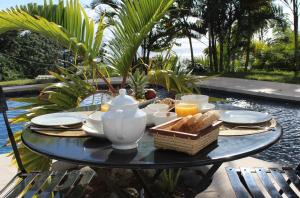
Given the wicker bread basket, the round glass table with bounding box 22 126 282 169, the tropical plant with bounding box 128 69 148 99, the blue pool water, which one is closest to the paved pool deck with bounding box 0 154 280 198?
the blue pool water

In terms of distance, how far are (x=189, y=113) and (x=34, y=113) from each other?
1430 millimetres

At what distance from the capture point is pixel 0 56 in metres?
11.4

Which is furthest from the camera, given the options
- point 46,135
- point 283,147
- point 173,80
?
point 283,147

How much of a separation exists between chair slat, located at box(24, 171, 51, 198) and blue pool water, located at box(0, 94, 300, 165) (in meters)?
0.88

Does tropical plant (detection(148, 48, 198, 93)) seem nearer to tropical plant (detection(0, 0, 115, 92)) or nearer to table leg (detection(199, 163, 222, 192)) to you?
tropical plant (detection(0, 0, 115, 92))

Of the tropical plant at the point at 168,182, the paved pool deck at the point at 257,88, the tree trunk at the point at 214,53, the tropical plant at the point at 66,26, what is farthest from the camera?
the tree trunk at the point at 214,53

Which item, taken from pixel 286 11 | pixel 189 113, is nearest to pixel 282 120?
pixel 189 113

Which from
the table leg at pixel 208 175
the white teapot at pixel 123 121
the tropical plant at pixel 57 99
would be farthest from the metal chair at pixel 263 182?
the tropical plant at pixel 57 99

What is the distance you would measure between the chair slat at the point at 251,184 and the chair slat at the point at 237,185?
0.03 meters

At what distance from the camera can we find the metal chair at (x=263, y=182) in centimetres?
202

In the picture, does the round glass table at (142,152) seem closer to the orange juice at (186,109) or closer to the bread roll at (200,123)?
the bread roll at (200,123)

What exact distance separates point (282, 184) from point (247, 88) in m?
6.30

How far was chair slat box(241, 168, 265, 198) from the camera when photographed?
2000 mm

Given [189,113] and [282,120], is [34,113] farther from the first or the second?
[282,120]
